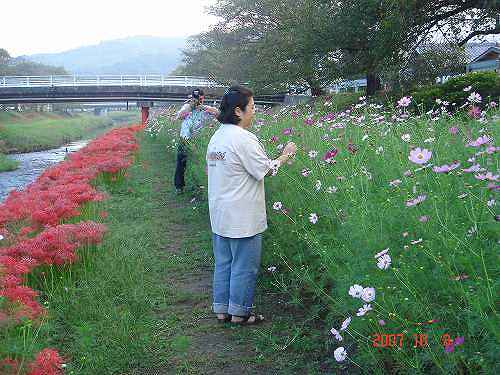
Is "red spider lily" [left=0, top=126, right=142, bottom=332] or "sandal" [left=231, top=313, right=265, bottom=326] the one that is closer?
"red spider lily" [left=0, top=126, right=142, bottom=332]

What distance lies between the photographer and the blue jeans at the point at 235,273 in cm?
380

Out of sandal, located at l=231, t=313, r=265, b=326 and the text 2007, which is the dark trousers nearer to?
sandal, located at l=231, t=313, r=265, b=326

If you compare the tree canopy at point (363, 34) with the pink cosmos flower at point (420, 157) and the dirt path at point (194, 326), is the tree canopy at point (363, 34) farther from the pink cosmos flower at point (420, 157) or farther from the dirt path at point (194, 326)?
the pink cosmos flower at point (420, 157)

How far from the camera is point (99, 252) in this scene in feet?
17.7

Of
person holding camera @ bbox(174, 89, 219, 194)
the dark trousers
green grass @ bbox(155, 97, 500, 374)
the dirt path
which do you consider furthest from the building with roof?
green grass @ bbox(155, 97, 500, 374)

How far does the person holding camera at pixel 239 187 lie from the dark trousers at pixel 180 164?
492cm

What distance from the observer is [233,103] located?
3691mm

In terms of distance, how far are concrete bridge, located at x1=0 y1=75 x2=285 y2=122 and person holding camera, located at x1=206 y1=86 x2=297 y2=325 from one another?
33234 millimetres

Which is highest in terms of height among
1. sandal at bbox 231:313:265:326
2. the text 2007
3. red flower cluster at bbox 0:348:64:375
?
the text 2007

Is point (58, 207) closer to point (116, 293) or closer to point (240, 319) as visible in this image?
point (116, 293)

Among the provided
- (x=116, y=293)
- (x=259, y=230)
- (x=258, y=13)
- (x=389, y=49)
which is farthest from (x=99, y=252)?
(x=258, y=13)

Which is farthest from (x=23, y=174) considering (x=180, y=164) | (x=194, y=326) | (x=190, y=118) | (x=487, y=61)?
(x=487, y=61)

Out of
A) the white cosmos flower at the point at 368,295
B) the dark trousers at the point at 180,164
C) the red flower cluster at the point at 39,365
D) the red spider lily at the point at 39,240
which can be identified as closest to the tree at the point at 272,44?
the dark trousers at the point at 180,164

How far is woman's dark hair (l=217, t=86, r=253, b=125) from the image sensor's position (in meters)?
3.69
